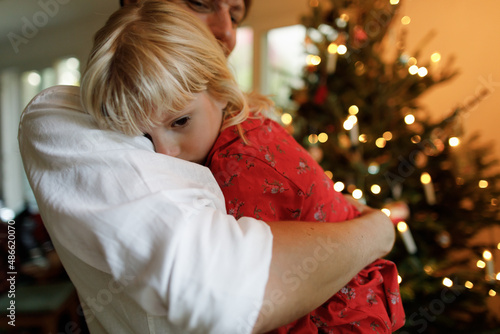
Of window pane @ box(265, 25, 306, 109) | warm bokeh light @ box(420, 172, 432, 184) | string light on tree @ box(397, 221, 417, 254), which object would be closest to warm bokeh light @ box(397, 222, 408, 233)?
string light on tree @ box(397, 221, 417, 254)

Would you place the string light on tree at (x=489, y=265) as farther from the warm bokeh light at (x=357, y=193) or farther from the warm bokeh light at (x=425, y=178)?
the warm bokeh light at (x=357, y=193)

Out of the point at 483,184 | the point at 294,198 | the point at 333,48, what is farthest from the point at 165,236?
the point at 483,184

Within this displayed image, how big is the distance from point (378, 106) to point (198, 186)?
1.57 metres

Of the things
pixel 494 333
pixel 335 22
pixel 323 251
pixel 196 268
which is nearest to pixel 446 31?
pixel 335 22

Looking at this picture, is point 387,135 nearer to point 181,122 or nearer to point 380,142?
point 380,142

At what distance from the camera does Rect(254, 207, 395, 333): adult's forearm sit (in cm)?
45

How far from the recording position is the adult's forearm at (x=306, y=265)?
1.48ft

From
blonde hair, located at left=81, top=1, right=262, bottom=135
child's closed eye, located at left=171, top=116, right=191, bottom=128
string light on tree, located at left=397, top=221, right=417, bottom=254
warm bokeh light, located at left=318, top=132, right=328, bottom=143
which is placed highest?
blonde hair, located at left=81, top=1, right=262, bottom=135

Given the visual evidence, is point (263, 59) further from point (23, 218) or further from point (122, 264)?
point (122, 264)

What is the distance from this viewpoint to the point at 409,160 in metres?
1.93

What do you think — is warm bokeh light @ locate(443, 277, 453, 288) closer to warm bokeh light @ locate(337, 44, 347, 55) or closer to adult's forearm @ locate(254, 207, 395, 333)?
warm bokeh light @ locate(337, 44, 347, 55)

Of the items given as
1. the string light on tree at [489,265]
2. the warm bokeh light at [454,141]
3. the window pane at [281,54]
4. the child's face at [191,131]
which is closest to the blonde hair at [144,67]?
the child's face at [191,131]

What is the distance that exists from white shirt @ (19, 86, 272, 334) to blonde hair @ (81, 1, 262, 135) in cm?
11

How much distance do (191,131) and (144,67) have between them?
0.17m
